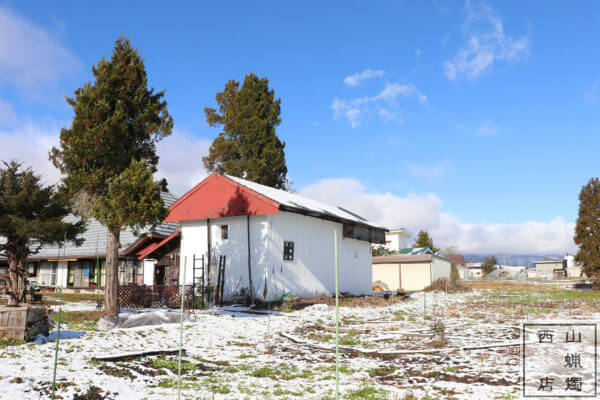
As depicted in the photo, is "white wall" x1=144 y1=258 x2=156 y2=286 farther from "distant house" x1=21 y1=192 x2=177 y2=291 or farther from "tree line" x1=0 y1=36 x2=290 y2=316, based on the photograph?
"tree line" x1=0 y1=36 x2=290 y2=316

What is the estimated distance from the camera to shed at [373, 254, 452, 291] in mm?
39750

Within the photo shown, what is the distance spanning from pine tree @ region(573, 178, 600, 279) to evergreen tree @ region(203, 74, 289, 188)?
25464 mm

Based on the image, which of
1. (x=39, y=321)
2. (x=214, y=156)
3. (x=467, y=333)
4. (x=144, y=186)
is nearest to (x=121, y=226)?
(x=144, y=186)

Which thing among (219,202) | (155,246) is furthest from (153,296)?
(155,246)

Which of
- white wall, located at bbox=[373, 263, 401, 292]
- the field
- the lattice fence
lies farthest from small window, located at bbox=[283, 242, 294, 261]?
white wall, located at bbox=[373, 263, 401, 292]

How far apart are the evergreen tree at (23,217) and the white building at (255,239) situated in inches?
267

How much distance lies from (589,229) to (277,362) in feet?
112

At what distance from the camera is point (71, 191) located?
15039mm

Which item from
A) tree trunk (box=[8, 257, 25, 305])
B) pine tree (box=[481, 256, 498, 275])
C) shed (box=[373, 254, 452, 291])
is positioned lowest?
pine tree (box=[481, 256, 498, 275])

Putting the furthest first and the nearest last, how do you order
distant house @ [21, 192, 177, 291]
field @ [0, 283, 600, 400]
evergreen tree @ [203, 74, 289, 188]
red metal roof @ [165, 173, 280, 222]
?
evergreen tree @ [203, 74, 289, 188] < distant house @ [21, 192, 177, 291] < red metal roof @ [165, 173, 280, 222] < field @ [0, 283, 600, 400]

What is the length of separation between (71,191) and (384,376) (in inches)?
489

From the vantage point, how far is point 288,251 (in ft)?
76.2

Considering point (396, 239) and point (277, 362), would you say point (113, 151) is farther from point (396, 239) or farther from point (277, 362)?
point (396, 239)

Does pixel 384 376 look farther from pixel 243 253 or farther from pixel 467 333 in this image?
pixel 243 253
